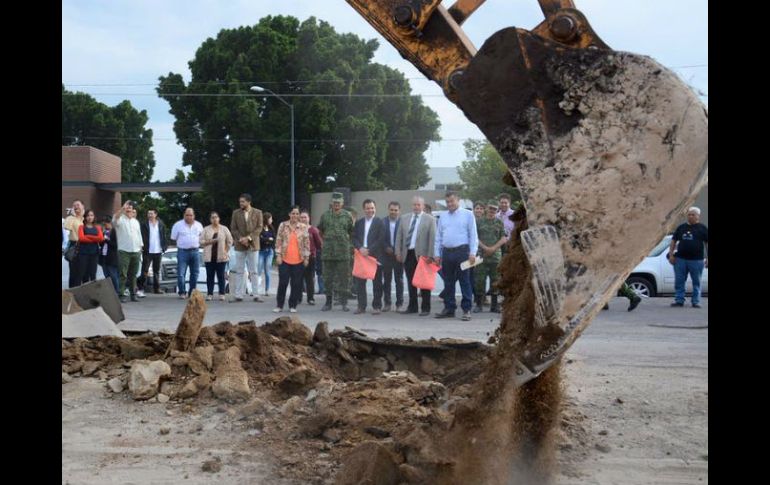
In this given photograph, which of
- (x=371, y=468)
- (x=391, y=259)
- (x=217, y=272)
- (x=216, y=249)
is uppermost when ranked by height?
(x=216, y=249)

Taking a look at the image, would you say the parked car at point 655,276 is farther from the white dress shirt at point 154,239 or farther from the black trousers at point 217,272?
the white dress shirt at point 154,239

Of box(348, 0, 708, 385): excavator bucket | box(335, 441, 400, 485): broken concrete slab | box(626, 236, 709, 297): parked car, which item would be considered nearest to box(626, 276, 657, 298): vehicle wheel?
box(626, 236, 709, 297): parked car

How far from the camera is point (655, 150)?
2693mm

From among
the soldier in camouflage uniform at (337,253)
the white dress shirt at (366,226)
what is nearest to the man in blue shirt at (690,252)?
the white dress shirt at (366,226)

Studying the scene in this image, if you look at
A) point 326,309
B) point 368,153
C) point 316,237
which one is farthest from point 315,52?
point 326,309

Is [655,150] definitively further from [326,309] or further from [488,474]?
[326,309]

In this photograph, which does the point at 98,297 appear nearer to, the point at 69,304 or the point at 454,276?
the point at 69,304

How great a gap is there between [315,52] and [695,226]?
22.4 meters

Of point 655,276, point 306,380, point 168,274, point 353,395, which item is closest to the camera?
point 353,395

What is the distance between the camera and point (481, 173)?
35.3 m

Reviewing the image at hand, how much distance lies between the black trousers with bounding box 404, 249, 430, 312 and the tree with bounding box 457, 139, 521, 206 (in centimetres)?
1950

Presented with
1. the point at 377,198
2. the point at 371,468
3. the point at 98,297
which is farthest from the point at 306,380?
the point at 377,198

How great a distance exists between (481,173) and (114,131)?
19827 millimetres

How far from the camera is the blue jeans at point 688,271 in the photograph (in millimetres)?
12344
